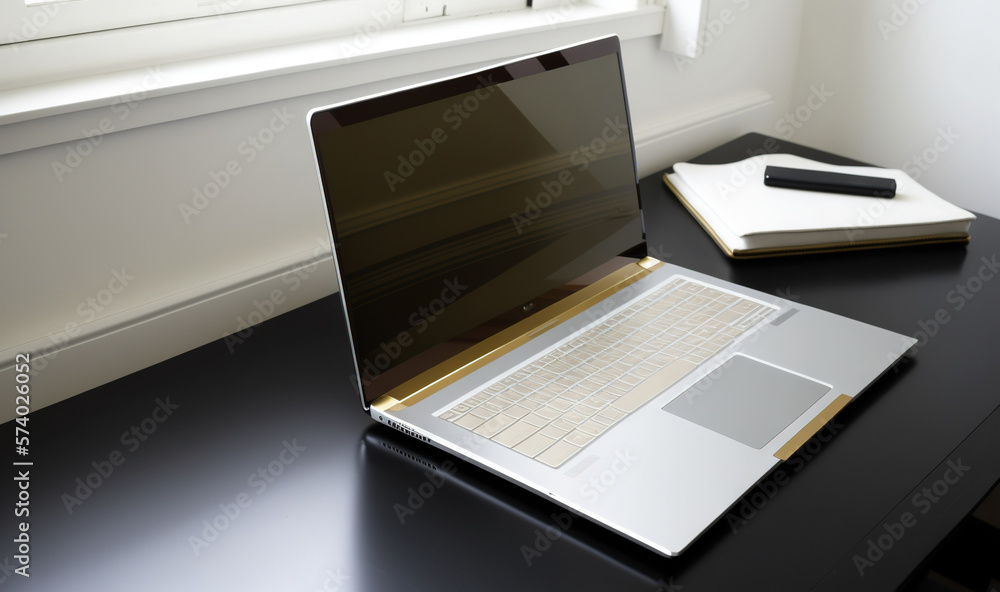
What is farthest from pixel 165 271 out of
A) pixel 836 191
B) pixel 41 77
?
pixel 836 191

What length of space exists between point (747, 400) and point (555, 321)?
0.24m

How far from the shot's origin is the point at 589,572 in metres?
0.64

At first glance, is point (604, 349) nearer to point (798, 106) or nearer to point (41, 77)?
point (41, 77)
